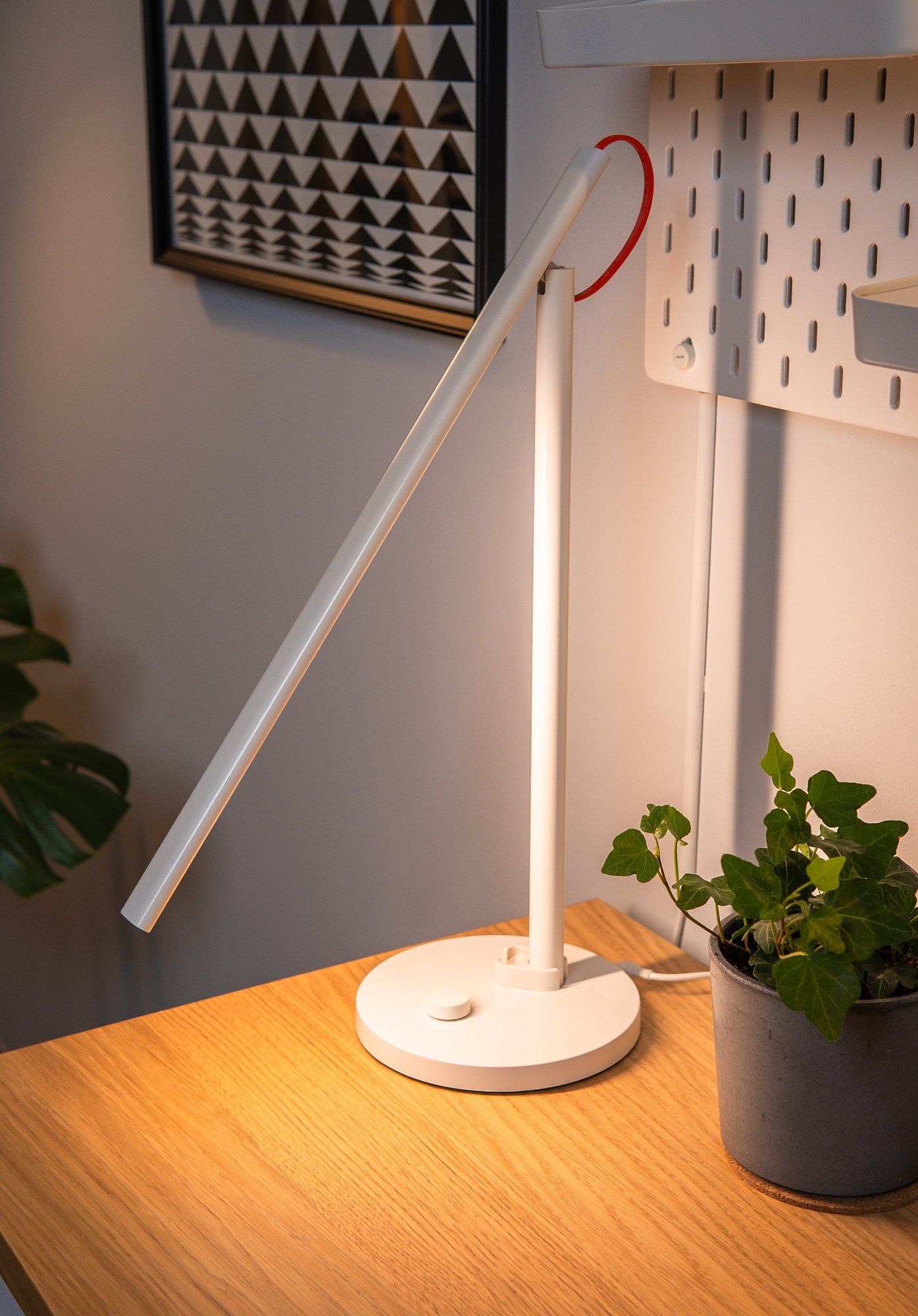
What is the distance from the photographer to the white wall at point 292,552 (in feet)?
3.04

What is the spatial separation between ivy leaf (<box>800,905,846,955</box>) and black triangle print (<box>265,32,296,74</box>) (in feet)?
2.92

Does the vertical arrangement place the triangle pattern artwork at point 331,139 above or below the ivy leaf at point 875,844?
above

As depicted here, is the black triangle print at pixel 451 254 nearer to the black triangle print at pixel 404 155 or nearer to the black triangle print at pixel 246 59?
the black triangle print at pixel 404 155

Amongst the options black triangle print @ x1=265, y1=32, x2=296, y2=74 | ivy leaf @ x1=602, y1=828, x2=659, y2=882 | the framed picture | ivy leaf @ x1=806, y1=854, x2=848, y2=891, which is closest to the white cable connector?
ivy leaf @ x1=602, y1=828, x2=659, y2=882

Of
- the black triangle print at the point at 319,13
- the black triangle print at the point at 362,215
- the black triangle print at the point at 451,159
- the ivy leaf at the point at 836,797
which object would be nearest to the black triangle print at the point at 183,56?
the black triangle print at the point at 319,13

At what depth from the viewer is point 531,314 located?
0.98 meters

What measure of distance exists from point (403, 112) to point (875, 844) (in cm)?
70

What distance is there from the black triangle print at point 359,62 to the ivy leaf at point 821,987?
793 millimetres

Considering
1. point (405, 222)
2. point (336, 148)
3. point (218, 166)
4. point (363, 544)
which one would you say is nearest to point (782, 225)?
point (363, 544)

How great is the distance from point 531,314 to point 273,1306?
689mm

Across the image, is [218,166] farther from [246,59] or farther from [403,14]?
[403,14]

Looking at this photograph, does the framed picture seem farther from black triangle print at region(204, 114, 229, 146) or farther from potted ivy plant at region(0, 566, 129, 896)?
potted ivy plant at region(0, 566, 129, 896)

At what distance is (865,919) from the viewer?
1.97ft

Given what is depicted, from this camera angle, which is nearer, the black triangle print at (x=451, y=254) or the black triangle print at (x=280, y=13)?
the black triangle print at (x=451, y=254)
